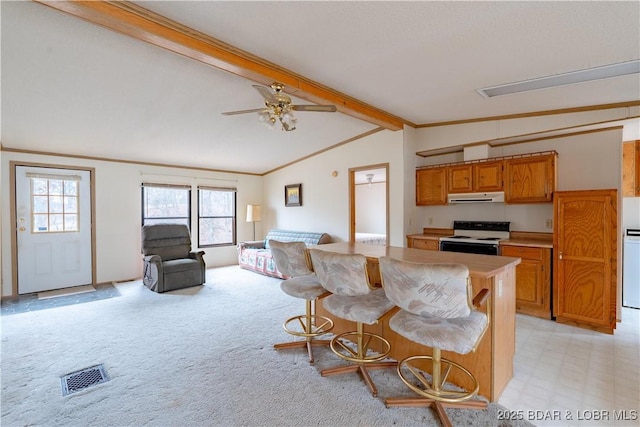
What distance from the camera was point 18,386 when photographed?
2186mm

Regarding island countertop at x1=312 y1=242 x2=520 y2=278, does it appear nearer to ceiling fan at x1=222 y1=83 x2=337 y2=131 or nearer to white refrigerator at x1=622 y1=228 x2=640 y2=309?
ceiling fan at x1=222 y1=83 x2=337 y2=131

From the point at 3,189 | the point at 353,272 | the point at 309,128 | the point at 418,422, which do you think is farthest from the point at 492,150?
the point at 3,189

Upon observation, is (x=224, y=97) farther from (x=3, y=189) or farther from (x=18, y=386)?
(x=3, y=189)

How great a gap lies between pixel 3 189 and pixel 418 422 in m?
6.02

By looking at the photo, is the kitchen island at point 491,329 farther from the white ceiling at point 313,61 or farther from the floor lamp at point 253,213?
the floor lamp at point 253,213

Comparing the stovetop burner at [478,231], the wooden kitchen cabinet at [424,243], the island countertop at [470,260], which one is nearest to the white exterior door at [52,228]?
the island countertop at [470,260]

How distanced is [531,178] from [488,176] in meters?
0.50

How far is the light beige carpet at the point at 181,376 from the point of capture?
6.10 feet

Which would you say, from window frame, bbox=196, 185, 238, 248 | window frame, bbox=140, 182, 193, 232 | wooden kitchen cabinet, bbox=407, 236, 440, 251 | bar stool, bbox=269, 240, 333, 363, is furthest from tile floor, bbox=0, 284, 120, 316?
wooden kitchen cabinet, bbox=407, 236, 440, 251

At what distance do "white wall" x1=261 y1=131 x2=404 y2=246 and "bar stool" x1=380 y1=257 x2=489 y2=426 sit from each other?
2879 mm

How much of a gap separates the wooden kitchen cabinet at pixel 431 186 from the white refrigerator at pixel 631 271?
227 cm

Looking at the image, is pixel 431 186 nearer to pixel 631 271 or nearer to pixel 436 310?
pixel 631 271

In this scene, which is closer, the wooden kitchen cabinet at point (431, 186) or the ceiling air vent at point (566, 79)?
the ceiling air vent at point (566, 79)

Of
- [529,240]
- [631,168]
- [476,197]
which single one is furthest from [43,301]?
[631,168]
